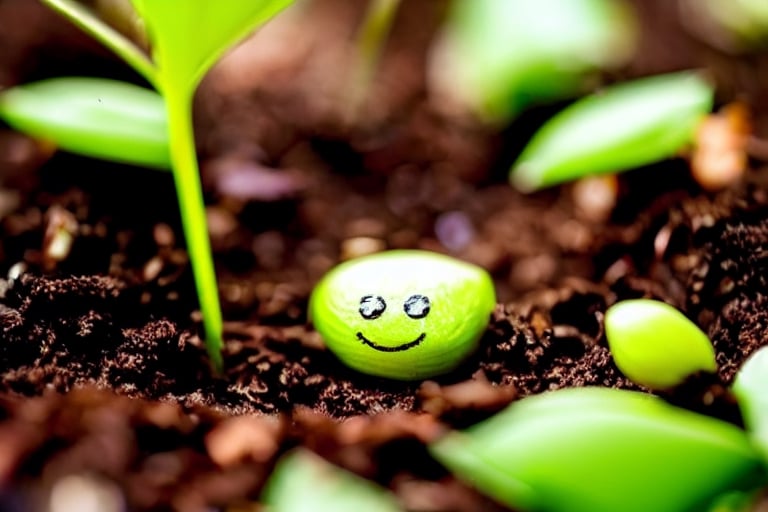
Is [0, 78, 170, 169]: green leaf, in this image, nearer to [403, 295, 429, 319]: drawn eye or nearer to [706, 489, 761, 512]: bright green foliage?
[403, 295, 429, 319]: drawn eye

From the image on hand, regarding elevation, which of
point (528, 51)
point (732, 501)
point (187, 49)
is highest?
point (187, 49)

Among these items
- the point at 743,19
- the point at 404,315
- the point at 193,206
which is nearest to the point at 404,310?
the point at 404,315

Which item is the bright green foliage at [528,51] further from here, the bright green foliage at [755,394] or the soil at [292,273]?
the bright green foliage at [755,394]

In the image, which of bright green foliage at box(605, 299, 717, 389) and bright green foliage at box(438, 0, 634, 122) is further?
bright green foliage at box(438, 0, 634, 122)

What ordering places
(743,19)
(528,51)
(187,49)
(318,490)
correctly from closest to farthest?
(318,490) → (187,49) → (528,51) → (743,19)

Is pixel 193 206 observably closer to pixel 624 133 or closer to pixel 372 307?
pixel 372 307

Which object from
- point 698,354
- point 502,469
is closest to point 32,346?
point 502,469

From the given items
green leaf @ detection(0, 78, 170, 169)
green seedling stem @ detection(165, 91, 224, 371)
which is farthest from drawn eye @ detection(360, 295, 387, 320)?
green leaf @ detection(0, 78, 170, 169)
